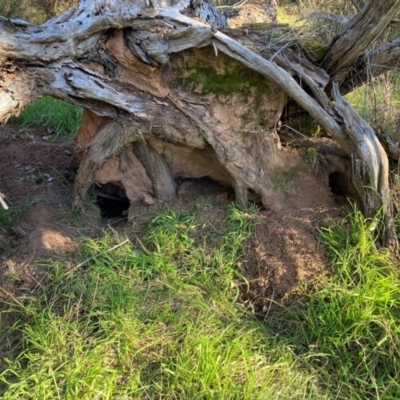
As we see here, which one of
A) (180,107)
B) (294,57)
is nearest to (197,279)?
(180,107)

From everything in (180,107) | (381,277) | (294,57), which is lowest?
(381,277)

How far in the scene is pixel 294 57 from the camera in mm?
3832

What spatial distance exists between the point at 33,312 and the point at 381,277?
84.5 inches

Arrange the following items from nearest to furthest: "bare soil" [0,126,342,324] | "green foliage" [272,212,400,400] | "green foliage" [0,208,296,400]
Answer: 1. "green foliage" [0,208,296,400]
2. "green foliage" [272,212,400,400]
3. "bare soil" [0,126,342,324]

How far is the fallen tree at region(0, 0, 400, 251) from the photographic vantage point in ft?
11.2

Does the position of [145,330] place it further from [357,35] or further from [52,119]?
[52,119]

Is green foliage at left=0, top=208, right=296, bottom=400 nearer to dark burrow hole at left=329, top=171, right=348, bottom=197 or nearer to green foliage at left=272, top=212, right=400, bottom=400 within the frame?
green foliage at left=272, top=212, right=400, bottom=400

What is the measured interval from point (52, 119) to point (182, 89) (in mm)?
2443

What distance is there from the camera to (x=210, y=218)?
378 centimetres

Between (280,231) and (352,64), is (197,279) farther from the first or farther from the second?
(352,64)

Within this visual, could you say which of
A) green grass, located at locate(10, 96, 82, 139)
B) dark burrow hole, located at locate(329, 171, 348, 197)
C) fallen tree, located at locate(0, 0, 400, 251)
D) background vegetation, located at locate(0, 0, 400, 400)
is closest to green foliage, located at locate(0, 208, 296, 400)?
background vegetation, located at locate(0, 0, 400, 400)

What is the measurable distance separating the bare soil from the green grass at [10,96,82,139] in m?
0.96

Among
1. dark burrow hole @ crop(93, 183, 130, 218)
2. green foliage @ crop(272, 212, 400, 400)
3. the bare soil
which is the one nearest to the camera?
green foliage @ crop(272, 212, 400, 400)

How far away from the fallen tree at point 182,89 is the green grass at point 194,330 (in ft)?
1.89
